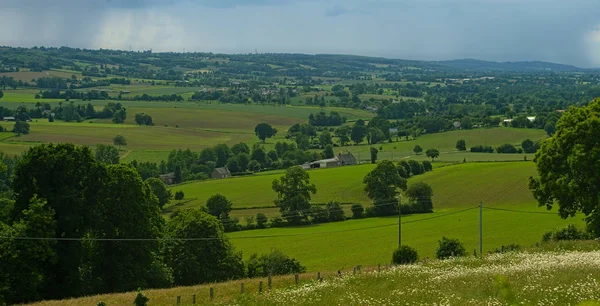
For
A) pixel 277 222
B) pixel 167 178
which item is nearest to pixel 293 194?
pixel 277 222

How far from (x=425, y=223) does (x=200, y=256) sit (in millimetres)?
29387

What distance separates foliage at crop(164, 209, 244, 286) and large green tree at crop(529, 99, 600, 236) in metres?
19.8

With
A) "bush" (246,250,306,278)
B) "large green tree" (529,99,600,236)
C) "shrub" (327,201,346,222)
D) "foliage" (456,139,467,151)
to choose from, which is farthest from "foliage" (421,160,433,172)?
"large green tree" (529,99,600,236)

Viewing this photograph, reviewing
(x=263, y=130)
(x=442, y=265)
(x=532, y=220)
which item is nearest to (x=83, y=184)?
(x=442, y=265)

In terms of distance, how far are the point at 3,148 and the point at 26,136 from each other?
18443 mm

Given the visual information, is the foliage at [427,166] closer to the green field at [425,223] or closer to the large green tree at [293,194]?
the green field at [425,223]

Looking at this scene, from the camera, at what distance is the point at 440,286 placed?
73.8 ft

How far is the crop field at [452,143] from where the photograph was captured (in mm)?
120625

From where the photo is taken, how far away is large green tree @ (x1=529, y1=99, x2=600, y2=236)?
37125 mm

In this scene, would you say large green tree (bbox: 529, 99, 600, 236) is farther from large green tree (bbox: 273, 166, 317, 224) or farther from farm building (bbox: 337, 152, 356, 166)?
farm building (bbox: 337, 152, 356, 166)

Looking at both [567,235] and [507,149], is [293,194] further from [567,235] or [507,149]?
[507,149]

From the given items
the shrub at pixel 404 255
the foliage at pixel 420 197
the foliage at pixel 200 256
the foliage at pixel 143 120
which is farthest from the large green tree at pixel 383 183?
→ the foliage at pixel 143 120

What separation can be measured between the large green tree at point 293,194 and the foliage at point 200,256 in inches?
1060

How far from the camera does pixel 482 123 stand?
550ft
